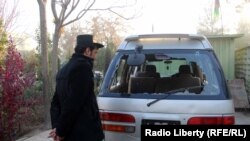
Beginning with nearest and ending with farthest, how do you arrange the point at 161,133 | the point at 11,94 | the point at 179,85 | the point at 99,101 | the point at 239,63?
1. the point at 161,133
2. the point at 99,101
3. the point at 179,85
4. the point at 11,94
5. the point at 239,63

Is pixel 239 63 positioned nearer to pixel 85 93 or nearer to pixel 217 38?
pixel 217 38

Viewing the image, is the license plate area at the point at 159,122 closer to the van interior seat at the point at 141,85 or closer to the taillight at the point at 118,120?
the taillight at the point at 118,120

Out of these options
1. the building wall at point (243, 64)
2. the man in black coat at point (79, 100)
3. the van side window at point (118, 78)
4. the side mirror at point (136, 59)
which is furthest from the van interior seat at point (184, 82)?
the building wall at point (243, 64)

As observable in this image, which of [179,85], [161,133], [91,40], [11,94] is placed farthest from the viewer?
[11,94]

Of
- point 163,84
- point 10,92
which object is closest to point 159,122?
point 163,84

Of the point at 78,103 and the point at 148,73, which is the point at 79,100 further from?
the point at 148,73

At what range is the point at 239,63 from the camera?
49.5 feet

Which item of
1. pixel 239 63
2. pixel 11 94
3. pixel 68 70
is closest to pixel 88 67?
pixel 68 70

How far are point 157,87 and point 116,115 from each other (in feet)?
3.48

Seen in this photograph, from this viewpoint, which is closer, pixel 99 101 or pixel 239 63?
pixel 99 101

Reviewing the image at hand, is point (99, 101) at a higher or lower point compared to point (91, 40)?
lower

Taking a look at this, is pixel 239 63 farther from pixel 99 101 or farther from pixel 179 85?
pixel 99 101

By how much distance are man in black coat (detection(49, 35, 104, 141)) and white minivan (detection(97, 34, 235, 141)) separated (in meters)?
0.42

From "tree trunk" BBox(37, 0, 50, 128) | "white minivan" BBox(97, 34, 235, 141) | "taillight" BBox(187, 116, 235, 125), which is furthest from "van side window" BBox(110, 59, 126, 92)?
"tree trunk" BBox(37, 0, 50, 128)
